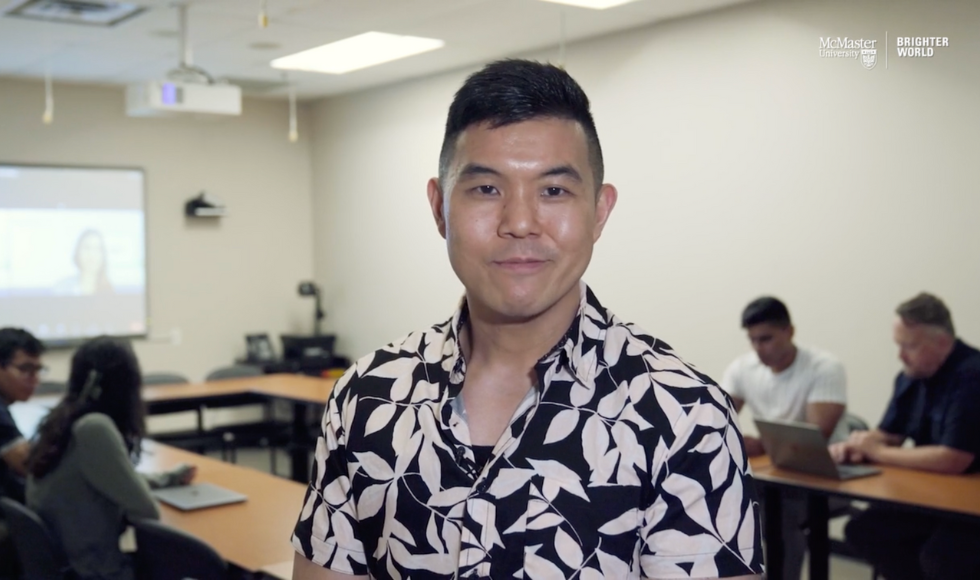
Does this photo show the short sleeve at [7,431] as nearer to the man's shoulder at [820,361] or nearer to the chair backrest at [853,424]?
the man's shoulder at [820,361]

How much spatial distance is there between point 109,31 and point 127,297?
267 centimetres

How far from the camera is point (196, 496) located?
134 inches

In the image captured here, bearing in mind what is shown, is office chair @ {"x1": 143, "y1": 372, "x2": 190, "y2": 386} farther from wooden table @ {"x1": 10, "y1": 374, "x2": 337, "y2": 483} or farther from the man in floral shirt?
the man in floral shirt

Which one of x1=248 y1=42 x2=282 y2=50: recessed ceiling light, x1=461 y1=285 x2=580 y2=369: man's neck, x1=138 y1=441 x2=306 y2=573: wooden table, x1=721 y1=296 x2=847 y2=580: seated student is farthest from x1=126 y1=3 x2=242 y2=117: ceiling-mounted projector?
x1=461 y1=285 x2=580 y2=369: man's neck

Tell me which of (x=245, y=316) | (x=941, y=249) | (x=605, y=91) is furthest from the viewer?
(x=245, y=316)

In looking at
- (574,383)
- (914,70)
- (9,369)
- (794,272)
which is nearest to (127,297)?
(9,369)

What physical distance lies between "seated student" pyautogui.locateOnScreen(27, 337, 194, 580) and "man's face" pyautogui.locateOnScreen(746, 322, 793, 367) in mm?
2476

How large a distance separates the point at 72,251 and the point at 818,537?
6.02 metres

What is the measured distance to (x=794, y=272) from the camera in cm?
495

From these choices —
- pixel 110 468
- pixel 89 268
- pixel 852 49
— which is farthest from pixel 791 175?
pixel 89 268

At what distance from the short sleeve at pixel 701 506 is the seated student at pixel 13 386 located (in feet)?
11.3

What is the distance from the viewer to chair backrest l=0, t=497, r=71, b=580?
298 cm

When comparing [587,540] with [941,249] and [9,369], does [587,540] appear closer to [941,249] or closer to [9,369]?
[9,369]

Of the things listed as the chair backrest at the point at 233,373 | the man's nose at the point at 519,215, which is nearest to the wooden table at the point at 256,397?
the chair backrest at the point at 233,373
